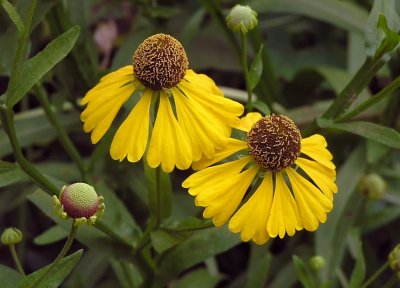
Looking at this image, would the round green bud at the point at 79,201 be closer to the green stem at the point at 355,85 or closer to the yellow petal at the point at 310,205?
the yellow petal at the point at 310,205

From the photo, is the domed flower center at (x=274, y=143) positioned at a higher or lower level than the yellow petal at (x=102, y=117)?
lower

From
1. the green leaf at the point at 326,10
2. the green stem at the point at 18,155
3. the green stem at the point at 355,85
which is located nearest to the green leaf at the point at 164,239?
the green stem at the point at 18,155

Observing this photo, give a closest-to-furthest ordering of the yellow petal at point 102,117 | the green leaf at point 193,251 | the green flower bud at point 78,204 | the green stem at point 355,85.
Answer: the green flower bud at point 78,204 < the yellow petal at point 102,117 < the green stem at point 355,85 < the green leaf at point 193,251

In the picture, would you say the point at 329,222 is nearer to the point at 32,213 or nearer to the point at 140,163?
the point at 140,163

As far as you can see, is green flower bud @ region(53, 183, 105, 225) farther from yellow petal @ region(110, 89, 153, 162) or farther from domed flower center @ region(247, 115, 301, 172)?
domed flower center @ region(247, 115, 301, 172)

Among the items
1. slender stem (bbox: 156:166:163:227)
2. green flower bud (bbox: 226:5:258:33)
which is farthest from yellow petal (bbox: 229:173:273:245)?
green flower bud (bbox: 226:5:258:33)

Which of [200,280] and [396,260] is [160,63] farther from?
[200,280]
